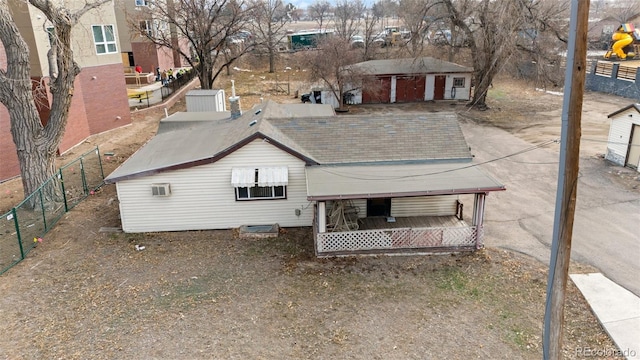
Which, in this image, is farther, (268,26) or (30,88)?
(268,26)

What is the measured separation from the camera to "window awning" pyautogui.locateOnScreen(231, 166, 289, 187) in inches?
550

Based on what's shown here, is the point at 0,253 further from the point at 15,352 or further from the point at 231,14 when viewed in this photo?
the point at 231,14

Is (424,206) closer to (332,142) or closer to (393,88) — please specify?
(332,142)

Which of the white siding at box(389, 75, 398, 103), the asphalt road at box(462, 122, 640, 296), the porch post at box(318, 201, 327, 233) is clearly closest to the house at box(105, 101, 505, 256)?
the porch post at box(318, 201, 327, 233)

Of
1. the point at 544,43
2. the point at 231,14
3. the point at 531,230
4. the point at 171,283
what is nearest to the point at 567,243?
the point at 531,230

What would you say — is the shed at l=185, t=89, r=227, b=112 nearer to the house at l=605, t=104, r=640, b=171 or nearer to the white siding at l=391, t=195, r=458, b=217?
the white siding at l=391, t=195, r=458, b=217

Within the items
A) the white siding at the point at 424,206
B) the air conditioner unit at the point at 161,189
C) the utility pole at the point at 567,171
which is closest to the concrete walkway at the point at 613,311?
the utility pole at the point at 567,171

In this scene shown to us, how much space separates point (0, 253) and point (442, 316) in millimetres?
13126

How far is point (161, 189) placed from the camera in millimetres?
14344

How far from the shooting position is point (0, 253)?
13.6 m

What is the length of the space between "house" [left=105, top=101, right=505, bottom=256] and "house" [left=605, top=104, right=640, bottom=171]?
953cm

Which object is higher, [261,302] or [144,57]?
[144,57]

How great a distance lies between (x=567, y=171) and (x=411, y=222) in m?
8.16

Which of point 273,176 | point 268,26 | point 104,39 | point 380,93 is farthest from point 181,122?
point 268,26
